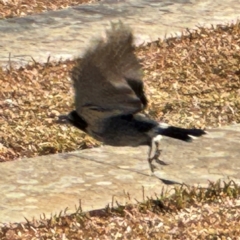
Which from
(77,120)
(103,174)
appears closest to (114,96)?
(77,120)

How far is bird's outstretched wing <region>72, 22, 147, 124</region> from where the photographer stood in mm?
5113

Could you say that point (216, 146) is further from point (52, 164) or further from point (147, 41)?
A: point (147, 41)

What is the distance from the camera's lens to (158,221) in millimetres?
5062

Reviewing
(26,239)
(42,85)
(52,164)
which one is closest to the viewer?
(26,239)

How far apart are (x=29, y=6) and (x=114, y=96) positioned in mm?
4546

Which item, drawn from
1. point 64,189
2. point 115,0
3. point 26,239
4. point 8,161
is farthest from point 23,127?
point 115,0

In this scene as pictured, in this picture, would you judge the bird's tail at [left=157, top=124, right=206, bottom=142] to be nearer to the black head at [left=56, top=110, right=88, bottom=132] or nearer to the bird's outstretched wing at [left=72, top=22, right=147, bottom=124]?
the bird's outstretched wing at [left=72, top=22, right=147, bottom=124]

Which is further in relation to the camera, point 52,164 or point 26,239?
point 52,164

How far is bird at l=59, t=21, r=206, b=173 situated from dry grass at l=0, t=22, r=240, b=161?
3.08 feet

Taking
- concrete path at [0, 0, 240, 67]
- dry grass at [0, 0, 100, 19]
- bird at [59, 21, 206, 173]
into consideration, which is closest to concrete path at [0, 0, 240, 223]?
bird at [59, 21, 206, 173]

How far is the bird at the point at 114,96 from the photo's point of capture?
16.8ft

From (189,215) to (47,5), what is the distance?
16.0 feet

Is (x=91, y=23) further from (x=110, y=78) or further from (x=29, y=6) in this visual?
(x=110, y=78)

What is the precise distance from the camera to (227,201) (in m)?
5.27
